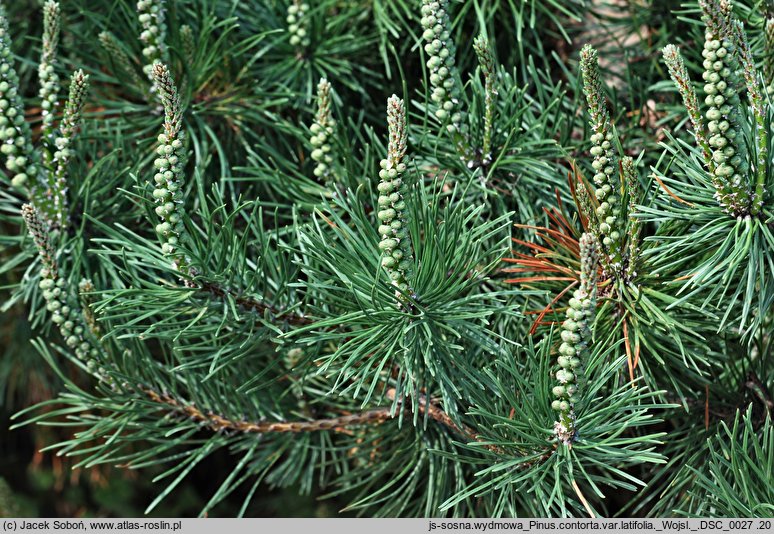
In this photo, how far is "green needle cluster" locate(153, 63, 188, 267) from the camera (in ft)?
1.11

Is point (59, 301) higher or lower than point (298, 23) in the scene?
lower

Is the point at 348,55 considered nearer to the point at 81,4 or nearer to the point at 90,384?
the point at 81,4

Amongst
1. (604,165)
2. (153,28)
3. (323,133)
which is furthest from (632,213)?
(153,28)

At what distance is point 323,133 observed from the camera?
0.42 m

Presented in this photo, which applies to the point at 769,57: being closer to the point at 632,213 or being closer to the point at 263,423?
the point at 632,213

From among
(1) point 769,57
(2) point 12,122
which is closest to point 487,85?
(1) point 769,57

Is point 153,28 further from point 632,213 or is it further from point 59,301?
point 632,213

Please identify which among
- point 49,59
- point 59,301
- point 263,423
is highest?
point 49,59

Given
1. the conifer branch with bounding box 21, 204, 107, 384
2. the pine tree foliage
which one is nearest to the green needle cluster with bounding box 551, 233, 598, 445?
the pine tree foliage

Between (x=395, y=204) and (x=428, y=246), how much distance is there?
0.12ft

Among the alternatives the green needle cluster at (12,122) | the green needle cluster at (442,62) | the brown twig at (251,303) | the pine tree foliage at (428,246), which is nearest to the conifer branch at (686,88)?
the pine tree foliage at (428,246)

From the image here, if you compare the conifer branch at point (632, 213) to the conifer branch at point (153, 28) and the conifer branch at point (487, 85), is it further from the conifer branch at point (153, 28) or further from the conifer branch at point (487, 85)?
the conifer branch at point (153, 28)

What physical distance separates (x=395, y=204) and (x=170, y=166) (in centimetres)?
10

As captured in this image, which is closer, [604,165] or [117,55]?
[604,165]
